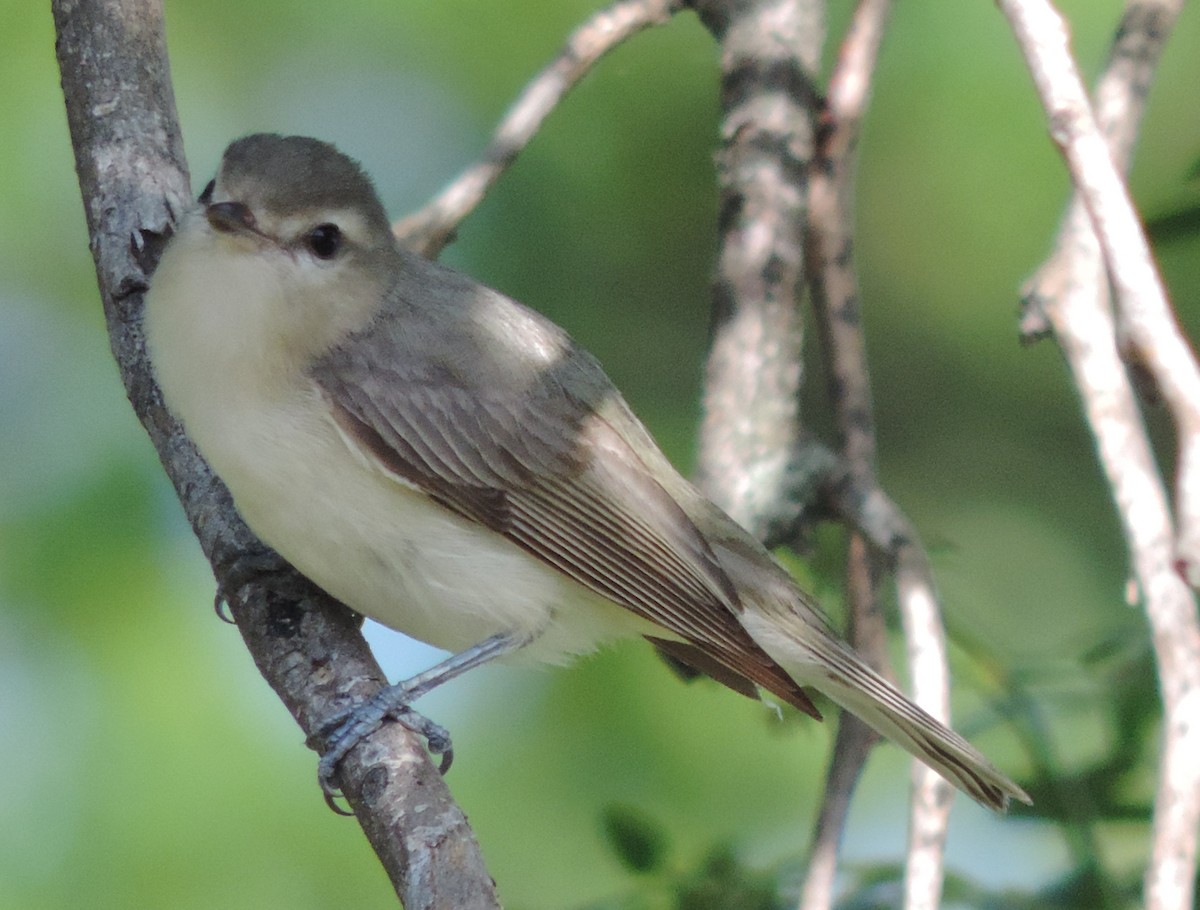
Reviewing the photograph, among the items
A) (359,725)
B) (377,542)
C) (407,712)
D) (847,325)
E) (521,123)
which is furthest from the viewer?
(847,325)

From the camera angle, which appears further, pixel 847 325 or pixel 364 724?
pixel 847 325

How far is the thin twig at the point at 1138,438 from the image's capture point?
2.25 m

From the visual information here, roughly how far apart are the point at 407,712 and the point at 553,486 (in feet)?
1.86

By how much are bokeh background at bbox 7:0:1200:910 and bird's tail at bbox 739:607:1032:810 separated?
0.32m

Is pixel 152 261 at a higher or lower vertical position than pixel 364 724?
higher

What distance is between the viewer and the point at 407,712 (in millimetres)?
2535

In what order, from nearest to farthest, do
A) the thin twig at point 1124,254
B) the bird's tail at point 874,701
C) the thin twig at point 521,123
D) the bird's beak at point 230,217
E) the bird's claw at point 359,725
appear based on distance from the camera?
the thin twig at point 1124,254 < the bird's claw at point 359,725 < the bird's beak at point 230,217 < the bird's tail at point 874,701 < the thin twig at point 521,123

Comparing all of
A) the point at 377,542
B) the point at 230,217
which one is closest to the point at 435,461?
the point at 377,542

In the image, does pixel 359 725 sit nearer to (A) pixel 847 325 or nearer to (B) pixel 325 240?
(B) pixel 325 240

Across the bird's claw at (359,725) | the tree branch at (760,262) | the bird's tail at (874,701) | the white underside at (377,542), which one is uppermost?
the tree branch at (760,262)

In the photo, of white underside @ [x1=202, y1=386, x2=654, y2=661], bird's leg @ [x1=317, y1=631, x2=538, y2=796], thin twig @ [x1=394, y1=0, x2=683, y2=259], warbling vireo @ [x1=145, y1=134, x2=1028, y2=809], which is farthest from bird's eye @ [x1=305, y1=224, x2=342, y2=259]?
bird's leg @ [x1=317, y1=631, x2=538, y2=796]

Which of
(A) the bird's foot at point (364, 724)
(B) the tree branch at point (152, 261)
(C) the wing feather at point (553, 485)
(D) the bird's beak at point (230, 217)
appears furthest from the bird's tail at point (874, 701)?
(D) the bird's beak at point (230, 217)

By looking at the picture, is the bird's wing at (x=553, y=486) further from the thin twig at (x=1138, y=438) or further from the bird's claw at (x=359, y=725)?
the thin twig at (x=1138, y=438)

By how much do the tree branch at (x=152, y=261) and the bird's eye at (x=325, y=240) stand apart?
396 mm
